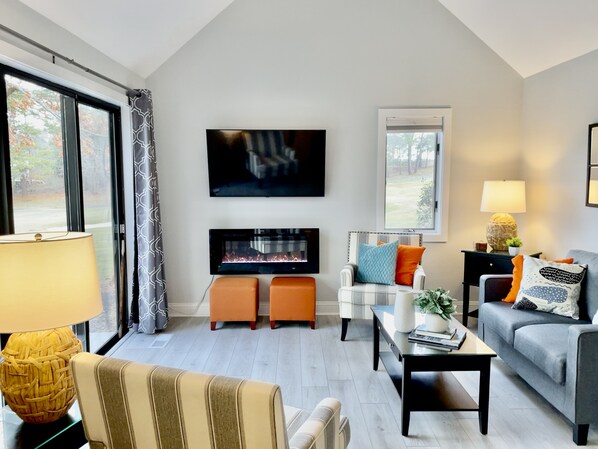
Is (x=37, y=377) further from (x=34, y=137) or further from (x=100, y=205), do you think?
(x=100, y=205)

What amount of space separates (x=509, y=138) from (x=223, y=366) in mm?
3685

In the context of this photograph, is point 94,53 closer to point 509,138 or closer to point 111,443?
point 111,443

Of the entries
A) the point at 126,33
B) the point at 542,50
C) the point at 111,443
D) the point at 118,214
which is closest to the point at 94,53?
the point at 126,33

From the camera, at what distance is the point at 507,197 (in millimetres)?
4070

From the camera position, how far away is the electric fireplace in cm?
454

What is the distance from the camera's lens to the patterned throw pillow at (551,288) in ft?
9.98

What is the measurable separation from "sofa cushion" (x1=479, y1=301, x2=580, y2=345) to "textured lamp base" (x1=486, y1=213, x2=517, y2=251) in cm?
99

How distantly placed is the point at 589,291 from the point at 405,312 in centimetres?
140

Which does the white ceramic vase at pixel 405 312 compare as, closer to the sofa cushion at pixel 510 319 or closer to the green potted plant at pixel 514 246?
the sofa cushion at pixel 510 319

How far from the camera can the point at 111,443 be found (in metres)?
1.33

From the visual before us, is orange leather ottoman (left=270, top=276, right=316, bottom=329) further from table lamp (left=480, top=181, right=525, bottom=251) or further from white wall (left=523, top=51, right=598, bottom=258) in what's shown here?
white wall (left=523, top=51, right=598, bottom=258)

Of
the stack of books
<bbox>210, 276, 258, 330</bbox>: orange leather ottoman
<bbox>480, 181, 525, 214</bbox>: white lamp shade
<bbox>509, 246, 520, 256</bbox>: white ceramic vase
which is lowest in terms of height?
<bbox>210, 276, 258, 330</bbox>: orange leather ottoman

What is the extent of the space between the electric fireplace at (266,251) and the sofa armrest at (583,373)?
263 centimetres

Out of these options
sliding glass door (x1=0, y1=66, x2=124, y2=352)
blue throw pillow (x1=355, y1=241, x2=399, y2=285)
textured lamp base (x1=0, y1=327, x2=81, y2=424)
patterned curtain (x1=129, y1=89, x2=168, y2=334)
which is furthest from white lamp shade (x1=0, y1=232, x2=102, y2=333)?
blue throw pillow (x1=355, y1=241, x2=399, y2=285)
